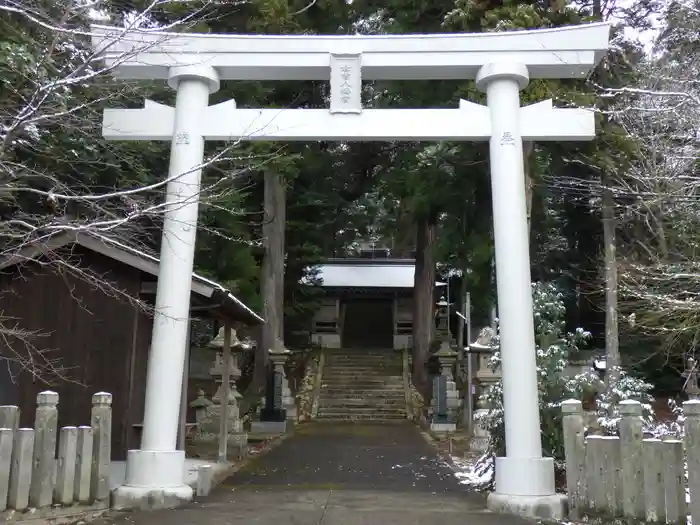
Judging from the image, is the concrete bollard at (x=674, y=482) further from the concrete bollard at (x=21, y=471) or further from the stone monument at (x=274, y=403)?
the stone monument at (x=274, y=403)

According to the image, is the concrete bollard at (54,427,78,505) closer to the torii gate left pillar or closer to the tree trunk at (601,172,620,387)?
the torii gate left pillar

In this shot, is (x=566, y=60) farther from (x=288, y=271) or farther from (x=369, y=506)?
(x=288, y=271)

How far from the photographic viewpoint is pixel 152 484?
7.52m

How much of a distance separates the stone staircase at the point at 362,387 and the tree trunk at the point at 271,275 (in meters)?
3.41

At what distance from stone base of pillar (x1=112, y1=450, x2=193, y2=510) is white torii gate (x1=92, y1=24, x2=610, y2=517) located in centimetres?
55

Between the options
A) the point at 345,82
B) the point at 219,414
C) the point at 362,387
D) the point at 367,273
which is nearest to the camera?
the point at 345,82

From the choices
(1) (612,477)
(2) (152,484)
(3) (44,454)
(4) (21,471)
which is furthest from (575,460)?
(4) (21,471)

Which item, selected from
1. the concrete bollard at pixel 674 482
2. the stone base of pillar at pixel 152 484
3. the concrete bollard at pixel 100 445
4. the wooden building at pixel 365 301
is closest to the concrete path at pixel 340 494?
the stone base of pillar at pixel 152 484

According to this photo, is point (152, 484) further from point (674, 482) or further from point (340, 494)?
point (674, 482)

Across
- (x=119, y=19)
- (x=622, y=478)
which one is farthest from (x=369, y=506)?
(x=119, y=19)

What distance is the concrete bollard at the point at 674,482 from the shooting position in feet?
20.1

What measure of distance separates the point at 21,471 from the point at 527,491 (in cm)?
509

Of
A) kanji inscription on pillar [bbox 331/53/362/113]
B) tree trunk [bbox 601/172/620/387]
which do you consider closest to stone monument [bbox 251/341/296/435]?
tree trunk [bbox 601/172/620/387]

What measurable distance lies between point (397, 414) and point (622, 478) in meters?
17.8
